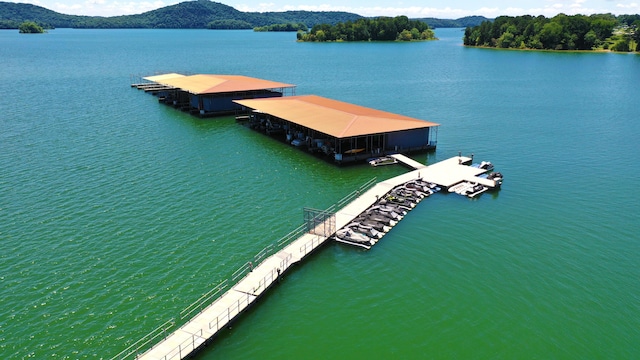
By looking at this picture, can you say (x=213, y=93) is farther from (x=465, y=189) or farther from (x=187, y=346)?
(x=187, y=346)

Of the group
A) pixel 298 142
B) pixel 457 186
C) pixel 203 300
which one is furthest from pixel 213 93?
pixel 203 300

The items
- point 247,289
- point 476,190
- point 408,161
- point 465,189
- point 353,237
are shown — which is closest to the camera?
point 247,289

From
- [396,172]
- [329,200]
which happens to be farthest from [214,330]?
[396,172]

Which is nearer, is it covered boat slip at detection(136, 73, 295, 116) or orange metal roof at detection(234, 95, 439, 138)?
orange metal roof at detection(234, 95, 439, 138)

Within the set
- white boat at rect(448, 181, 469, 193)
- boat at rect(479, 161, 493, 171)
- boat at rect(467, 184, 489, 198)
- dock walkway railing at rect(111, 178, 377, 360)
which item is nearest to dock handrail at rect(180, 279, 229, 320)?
dock walkway railing at rect(111, 178, 377, 360)

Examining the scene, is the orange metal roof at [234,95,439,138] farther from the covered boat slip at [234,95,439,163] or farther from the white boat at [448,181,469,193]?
the white boat at [448,181,469,193]

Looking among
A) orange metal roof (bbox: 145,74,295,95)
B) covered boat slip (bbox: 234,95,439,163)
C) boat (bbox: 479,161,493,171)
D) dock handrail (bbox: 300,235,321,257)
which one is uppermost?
orange metal roof (bbox: 145,74,295,95)
